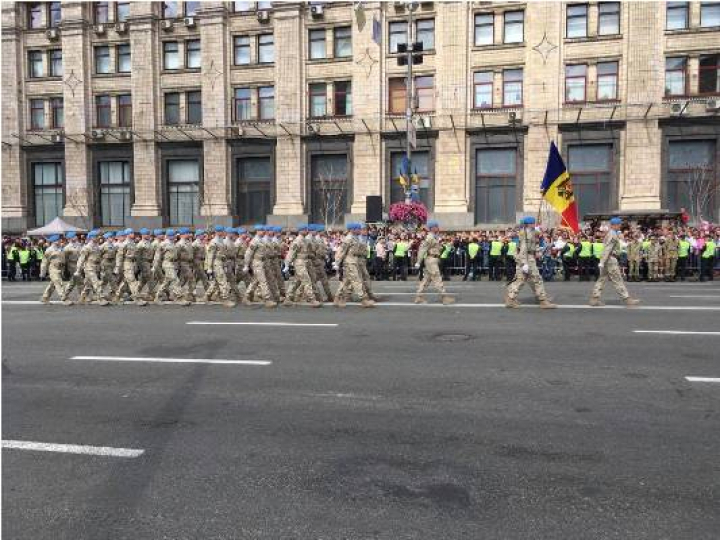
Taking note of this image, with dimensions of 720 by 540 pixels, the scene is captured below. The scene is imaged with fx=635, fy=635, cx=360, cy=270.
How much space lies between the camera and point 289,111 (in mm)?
37688

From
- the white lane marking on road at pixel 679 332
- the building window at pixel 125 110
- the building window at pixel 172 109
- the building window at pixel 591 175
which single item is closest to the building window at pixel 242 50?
→ the building window at pixel 172 109

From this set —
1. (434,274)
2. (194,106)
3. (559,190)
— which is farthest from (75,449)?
(194,106)

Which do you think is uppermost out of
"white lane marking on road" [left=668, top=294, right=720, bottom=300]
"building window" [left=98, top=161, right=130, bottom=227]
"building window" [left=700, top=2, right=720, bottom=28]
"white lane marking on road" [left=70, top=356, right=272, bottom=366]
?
"building window" [left=700, top=2, right=720, bottom=28]

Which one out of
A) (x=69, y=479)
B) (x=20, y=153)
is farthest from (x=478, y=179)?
(x=69, y=479)

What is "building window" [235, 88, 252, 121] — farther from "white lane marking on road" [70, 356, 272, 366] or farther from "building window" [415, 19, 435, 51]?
"white lane marking on road" [70, 356, 272, 366]

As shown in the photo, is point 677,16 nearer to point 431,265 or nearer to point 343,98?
point 343,98

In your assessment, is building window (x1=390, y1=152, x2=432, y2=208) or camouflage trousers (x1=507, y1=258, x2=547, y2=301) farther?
building window (x1=390, y1=152, x2=432, y2=208)

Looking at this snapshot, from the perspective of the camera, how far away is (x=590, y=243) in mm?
21312

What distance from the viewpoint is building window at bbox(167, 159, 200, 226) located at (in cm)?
4016

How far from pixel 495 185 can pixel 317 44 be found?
1338 cm

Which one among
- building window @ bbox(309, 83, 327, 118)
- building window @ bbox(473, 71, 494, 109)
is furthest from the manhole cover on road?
building window @ bbox(309, 83, 327, 118)

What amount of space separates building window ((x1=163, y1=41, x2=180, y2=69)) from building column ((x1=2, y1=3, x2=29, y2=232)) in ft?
33.6

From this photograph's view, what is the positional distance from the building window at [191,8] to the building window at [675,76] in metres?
27.2

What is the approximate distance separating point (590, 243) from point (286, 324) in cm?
1341
